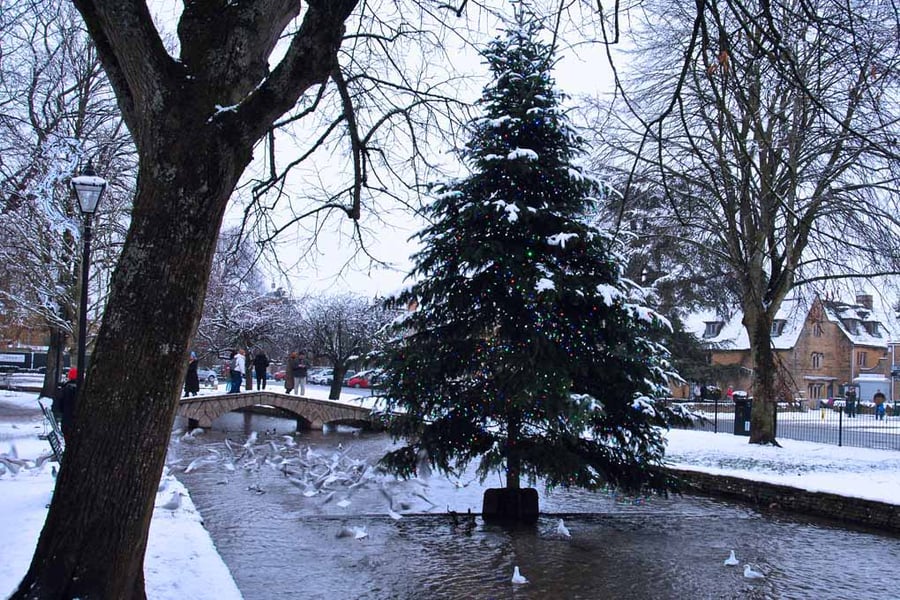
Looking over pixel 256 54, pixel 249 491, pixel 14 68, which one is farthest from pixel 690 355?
pixel 256 54

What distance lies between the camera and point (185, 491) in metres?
11.5

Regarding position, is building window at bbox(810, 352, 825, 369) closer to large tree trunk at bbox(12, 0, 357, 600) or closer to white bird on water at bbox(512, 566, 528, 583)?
white bird on water at bbox(512, 566, 528, 583)

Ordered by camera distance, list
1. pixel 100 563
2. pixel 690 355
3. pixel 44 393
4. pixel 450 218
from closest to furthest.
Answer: pixel 100 563, pixel 450 218, pixel 44 393, pixel 690 355

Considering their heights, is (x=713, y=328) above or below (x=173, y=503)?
above

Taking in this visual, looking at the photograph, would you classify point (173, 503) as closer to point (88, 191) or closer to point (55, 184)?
point (88, 191)

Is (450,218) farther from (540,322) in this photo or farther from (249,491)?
(249,491)

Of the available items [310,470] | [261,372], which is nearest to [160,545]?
[310,470]

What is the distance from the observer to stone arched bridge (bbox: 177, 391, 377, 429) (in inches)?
1025

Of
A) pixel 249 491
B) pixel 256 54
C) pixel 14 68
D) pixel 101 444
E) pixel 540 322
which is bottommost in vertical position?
pixel 249 491

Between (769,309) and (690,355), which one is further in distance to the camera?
(690,355)

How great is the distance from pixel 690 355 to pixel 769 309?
46.9 ft

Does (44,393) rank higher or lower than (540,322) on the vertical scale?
lower

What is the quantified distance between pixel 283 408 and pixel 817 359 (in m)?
44.1

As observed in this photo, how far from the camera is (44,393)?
27.9 meters
